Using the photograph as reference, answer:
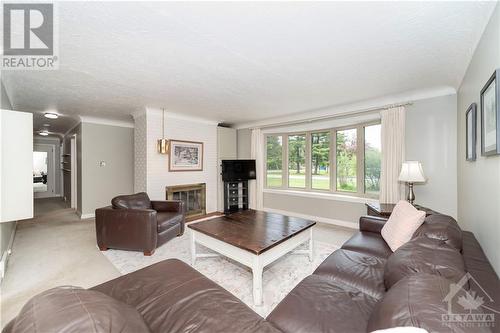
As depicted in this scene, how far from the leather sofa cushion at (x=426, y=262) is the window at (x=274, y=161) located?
3.97m

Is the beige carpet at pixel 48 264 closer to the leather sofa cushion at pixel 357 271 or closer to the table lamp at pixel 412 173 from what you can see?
the leather sofa cushion at pixel 357 271

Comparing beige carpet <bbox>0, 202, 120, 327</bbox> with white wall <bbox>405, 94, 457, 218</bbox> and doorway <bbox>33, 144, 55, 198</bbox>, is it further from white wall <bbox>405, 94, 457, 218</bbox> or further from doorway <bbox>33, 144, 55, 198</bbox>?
doorway <bbox>33, 144, 55, 198</bbox>

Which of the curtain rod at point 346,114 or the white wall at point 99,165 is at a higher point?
the curtain rod at point 346,114

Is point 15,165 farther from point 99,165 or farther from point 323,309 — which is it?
point 99,165

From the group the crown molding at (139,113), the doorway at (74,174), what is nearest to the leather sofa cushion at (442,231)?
the crown molding at (139,113)

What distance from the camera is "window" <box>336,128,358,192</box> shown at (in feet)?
13.8

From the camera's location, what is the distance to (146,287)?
1361 mm

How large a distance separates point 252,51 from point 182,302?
2.09 m

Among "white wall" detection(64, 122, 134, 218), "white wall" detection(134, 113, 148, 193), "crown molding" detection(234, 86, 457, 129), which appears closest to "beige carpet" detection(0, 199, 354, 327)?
"white wall" detection(64, 122, 134, 218)

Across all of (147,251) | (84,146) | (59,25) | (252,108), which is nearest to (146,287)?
(147,251)

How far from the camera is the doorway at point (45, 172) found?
789 cm

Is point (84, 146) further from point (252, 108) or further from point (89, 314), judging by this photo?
point (89, 314)

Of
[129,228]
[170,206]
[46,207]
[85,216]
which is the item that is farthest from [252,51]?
[46,207]

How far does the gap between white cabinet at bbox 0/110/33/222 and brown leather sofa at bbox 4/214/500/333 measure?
49.4 inches
